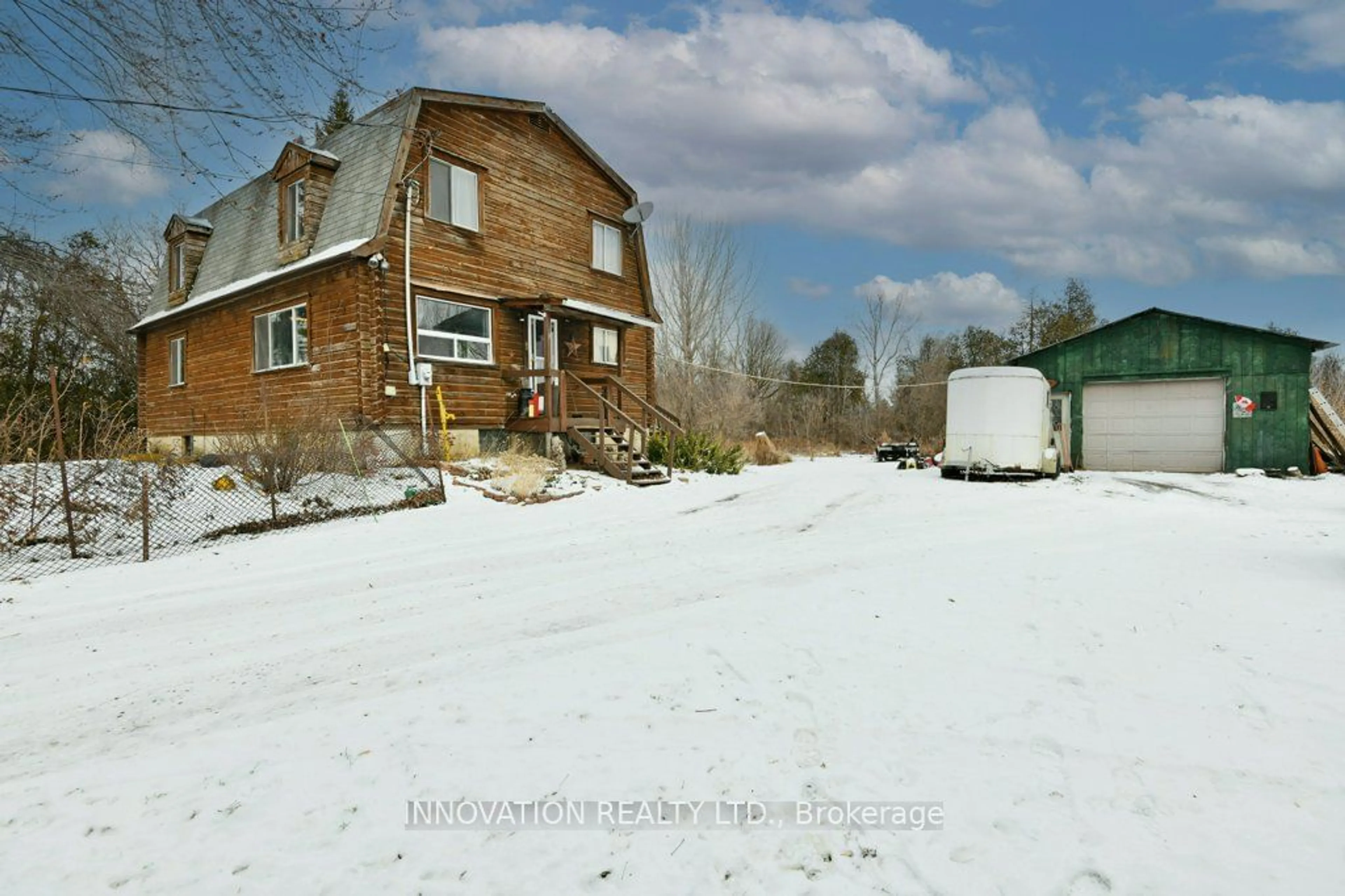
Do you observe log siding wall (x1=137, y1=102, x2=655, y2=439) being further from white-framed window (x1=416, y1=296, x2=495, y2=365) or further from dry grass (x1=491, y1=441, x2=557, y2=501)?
dry grass (x1=491, y1=441, x2=557, y2=501)

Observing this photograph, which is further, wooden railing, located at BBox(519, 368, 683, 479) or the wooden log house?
wooden railing, located at BBox(519, 368, 683, 479)

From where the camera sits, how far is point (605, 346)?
56.5ft

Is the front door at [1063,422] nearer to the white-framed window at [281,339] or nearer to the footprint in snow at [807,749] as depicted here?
the footprint in snow at [807,749]

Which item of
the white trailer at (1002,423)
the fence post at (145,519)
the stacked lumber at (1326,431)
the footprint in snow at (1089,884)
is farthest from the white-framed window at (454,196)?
the stacked lumber at (1326,431)

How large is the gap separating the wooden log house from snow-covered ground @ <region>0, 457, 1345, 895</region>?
6.69m

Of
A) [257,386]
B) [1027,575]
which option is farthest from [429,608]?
[257,386]

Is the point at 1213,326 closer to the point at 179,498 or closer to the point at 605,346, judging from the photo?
the point at 605,346

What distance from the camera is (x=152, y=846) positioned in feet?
7.43

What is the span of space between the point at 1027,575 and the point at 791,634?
291 centimetres

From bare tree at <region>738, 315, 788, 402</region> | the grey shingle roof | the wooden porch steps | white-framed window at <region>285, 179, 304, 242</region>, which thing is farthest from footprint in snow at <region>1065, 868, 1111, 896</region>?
bare tree at <region>738, 315, 788, 402</region>

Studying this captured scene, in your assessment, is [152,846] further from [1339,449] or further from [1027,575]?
[1339,449]

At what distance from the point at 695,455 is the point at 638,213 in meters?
7.04

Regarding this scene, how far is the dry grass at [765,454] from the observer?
22625 mm

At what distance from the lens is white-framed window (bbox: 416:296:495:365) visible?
13.2 meters
